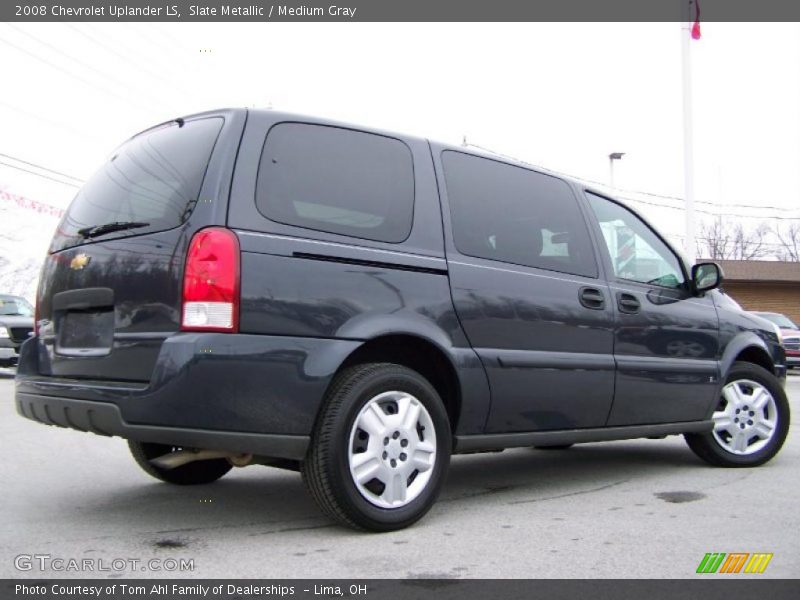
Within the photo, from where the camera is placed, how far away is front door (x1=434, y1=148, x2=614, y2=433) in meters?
4.14

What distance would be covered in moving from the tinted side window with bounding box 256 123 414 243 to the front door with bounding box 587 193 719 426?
5.12 ft

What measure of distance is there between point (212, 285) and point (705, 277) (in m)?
3.50

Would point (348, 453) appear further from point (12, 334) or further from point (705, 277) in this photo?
point (12, 334)

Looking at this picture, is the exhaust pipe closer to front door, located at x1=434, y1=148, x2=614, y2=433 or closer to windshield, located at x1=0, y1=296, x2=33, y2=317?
front door, located at x1=434, y1=148, x2=614, y2=433

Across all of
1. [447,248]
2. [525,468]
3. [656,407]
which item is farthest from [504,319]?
[525,468]

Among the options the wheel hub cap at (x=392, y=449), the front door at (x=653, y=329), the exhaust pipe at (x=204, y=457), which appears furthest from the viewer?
the front door at (x=653, y=329)

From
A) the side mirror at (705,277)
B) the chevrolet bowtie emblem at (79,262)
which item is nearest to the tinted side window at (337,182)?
the chevrolet bowtie emblem at (79,262)

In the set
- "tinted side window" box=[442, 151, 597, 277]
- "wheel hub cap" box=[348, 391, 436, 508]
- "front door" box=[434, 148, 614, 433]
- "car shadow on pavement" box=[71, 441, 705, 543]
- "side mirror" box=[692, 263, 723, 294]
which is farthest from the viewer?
"side mirror" box=[692, 263, 723, 294]

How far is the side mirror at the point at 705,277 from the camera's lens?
5.43 meters

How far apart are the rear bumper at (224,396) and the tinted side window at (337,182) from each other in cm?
58

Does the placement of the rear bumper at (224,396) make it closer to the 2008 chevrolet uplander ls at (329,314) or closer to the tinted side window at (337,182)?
the 2008 chevrolet uplander ls at (329,314)

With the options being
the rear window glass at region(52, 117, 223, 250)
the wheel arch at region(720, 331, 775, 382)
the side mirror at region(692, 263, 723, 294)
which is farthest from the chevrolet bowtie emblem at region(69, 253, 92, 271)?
the wheel arch at region(720, 331, 775, 382)

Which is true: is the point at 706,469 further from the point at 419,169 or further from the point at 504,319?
the point at 419,169

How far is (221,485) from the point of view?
491cm
